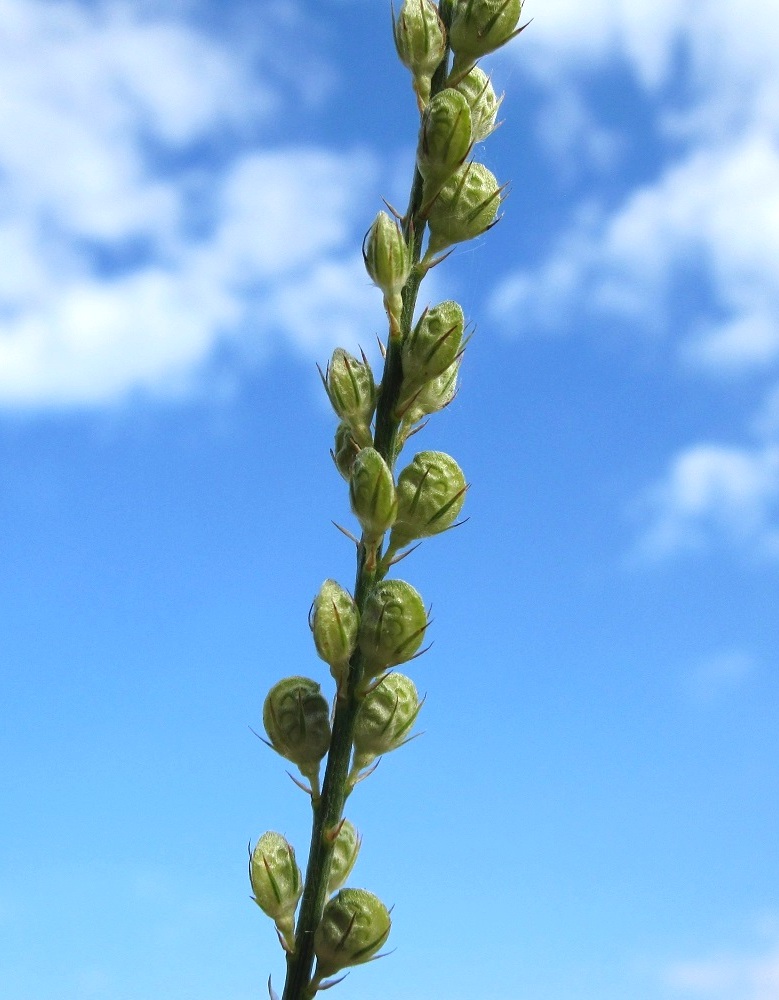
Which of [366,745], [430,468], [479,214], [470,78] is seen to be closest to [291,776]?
[366,745]

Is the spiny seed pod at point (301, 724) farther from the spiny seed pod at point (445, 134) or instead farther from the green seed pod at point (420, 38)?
the green seed pod at point (420, 38)

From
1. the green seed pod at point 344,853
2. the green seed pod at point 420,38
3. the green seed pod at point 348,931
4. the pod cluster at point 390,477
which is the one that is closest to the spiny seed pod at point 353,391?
the pod cluster at point 390,477

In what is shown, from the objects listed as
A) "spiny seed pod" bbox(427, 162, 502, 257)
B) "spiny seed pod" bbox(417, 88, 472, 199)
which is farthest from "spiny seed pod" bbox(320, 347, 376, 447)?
"spiny seed pod" bbox(417, 88, 472, 199)

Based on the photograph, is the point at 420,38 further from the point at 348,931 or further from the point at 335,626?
the point at 348,931

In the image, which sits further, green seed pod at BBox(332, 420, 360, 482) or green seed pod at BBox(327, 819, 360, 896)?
green seed pod at BBox(332, 420, 360, 482)

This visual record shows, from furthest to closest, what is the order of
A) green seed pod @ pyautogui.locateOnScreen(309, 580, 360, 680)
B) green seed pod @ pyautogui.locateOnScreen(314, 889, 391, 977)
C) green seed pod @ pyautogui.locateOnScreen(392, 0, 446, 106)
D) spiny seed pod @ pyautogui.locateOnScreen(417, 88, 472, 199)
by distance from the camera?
1. green seed pod @ pyautogui.locateOnScreen(392, 0, 446, 106)
2. spiny seed pod @ pyautogui.locateOnScreen(417, 88, 472, 199)
3. green seed pod @ pyautogui.locateOnScreen(309, 580, 360, 680)
4. green seed pod @ pyautogui.locateOnScreen(314, 889, 391, 977)

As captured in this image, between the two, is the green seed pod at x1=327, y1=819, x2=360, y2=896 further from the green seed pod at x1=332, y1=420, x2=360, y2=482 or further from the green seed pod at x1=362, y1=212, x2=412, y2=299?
the green seed pod at x1=362, y1=212, x2=412, y2=299

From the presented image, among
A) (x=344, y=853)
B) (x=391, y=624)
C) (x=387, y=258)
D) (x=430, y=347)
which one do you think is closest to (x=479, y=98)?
(x=387, y=258)

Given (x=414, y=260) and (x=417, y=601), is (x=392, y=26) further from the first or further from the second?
(x=417, y=601)
